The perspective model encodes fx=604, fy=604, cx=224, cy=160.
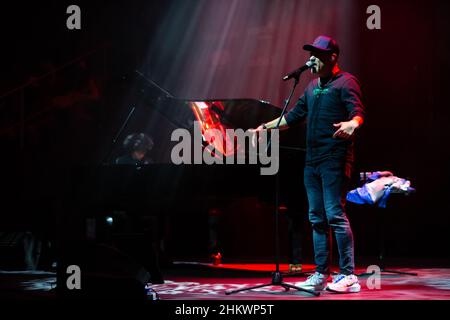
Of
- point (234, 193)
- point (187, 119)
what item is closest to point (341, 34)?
point (187, 119)

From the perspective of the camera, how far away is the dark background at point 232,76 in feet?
22.3

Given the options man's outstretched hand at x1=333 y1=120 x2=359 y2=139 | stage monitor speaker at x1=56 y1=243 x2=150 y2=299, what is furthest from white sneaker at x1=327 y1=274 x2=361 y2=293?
stage monitor speaker at x1=56 y1=243 x2=150 y2=299

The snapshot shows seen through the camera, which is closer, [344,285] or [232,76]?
[344,285]

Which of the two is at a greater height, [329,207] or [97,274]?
[329,207]

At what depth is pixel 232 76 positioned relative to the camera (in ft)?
25.0

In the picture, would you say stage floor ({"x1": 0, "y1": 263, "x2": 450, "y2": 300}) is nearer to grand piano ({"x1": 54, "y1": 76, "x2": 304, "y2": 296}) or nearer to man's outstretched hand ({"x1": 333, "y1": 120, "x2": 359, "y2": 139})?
grand piano ({"x1": 54, "y1": 76, "x2": 304, "y2": 296})

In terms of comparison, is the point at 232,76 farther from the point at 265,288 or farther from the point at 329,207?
the point at 329,207

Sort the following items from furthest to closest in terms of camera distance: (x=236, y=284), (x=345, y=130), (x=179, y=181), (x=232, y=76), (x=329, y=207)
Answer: (x=232, y=76), (x=179, y=181), (x=236, y=284), (x=329, y=207), (x=345, y=130)

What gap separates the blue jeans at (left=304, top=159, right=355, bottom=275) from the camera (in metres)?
3.67

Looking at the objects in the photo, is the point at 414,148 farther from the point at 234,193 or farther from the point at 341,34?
the point at 234,193

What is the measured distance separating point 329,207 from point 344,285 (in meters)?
0.48

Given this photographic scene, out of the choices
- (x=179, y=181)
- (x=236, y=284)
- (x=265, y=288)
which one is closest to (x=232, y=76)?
(x=179, y=181)

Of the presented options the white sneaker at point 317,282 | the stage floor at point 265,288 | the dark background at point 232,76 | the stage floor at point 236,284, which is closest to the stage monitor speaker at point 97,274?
the stage floor at point 236,284

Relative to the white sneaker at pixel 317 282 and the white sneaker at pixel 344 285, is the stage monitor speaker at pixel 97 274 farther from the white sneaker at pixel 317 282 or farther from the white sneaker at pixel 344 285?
the white sneaker at pixel 344 285
